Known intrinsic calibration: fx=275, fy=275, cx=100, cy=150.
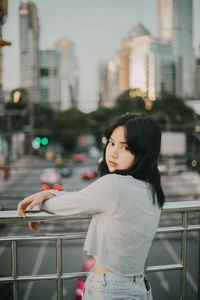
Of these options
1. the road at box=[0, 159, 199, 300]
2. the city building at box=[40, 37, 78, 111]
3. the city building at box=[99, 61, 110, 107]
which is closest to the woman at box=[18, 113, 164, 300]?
the road at box=[0, 159, 199, 300]

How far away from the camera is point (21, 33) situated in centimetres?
739

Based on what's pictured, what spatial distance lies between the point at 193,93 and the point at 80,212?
21540 millimetres

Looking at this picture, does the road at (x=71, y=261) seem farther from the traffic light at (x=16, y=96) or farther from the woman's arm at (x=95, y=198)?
the traffic light at (x=16, y=96)

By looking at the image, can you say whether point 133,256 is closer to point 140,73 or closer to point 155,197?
point 155,197

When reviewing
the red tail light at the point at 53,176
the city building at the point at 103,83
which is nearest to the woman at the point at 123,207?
the red tail light at the point at 53,176

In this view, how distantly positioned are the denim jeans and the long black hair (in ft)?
1.06

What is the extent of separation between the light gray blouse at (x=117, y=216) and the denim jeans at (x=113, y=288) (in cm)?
3

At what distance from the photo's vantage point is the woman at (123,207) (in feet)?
3.23

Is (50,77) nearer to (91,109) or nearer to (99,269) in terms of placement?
(91,109)

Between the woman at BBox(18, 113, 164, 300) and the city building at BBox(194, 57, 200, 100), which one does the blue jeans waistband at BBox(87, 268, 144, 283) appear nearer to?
the woman at BBox(18, 113, 164, 300)

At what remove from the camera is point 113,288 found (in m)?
1.05

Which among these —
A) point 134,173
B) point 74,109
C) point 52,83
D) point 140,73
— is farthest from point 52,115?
point 134,173

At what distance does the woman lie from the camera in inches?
38.8

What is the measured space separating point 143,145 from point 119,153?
106 mm
